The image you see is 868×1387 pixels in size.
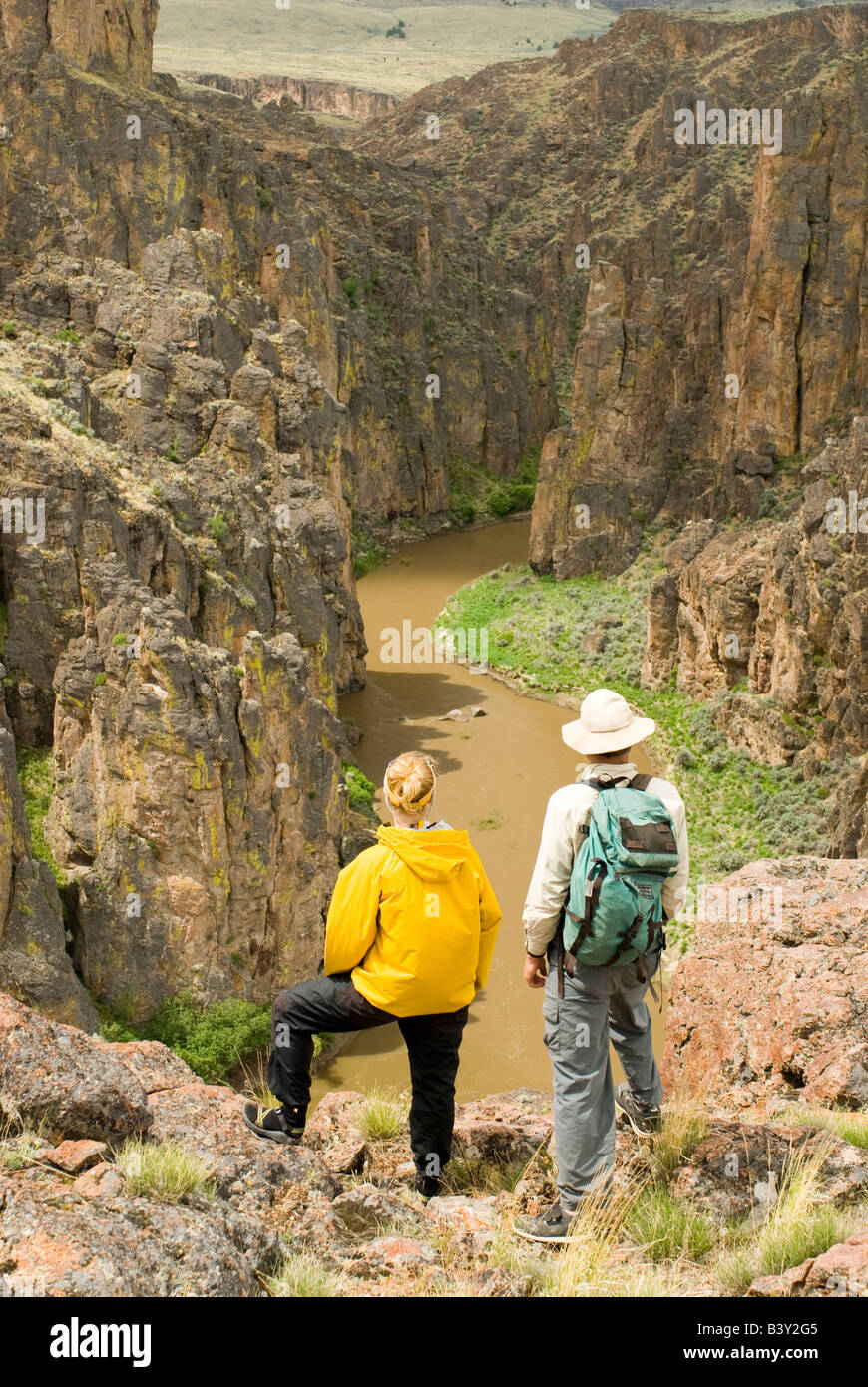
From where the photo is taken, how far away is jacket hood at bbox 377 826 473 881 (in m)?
6.35

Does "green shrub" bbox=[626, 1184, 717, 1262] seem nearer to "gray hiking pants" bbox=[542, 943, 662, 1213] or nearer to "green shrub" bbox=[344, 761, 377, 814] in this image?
"gray hiking pants" bbox=[542, 943, 662, 1213]

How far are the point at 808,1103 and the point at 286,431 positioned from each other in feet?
92.5

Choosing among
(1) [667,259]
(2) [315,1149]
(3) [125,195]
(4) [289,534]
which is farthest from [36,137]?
(2) [315,1149]

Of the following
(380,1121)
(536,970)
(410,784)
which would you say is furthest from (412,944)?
(380,1121)

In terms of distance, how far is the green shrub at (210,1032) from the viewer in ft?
60.3

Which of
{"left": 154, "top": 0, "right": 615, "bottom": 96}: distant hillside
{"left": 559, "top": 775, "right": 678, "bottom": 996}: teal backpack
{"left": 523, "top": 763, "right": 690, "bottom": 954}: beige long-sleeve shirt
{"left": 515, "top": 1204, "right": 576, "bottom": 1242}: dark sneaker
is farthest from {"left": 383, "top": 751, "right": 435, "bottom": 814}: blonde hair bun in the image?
{"left": 154, "top": 0, "right": 615, "bottom": 96}: distant hillside

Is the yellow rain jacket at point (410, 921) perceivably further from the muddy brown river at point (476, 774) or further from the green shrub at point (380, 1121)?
the muddy brown river at point (476, 774)

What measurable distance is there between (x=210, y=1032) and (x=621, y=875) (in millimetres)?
14138

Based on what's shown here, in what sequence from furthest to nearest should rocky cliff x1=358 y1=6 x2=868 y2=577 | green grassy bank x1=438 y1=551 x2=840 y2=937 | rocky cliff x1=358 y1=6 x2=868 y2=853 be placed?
rocky cliff x1=358 y1=6 x2=868 y2=577, rocky cliff x1=358 y1=6 x2=868 y2=853, green grassy bank x1=438 y1=551 x2=840 y2=937

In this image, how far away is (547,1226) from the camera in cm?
616

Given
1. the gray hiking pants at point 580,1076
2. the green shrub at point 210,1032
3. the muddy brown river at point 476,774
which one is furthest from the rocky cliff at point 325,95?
the gray hiking pants at point 580,1076

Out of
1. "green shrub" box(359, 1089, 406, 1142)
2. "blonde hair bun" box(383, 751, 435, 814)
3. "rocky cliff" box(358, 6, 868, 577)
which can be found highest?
"rocky cliff" box(358, 6, 868, 577)

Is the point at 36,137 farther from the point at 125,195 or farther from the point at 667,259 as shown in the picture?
the point at 667,259

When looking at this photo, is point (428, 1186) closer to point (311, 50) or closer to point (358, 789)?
point (358, 789)
